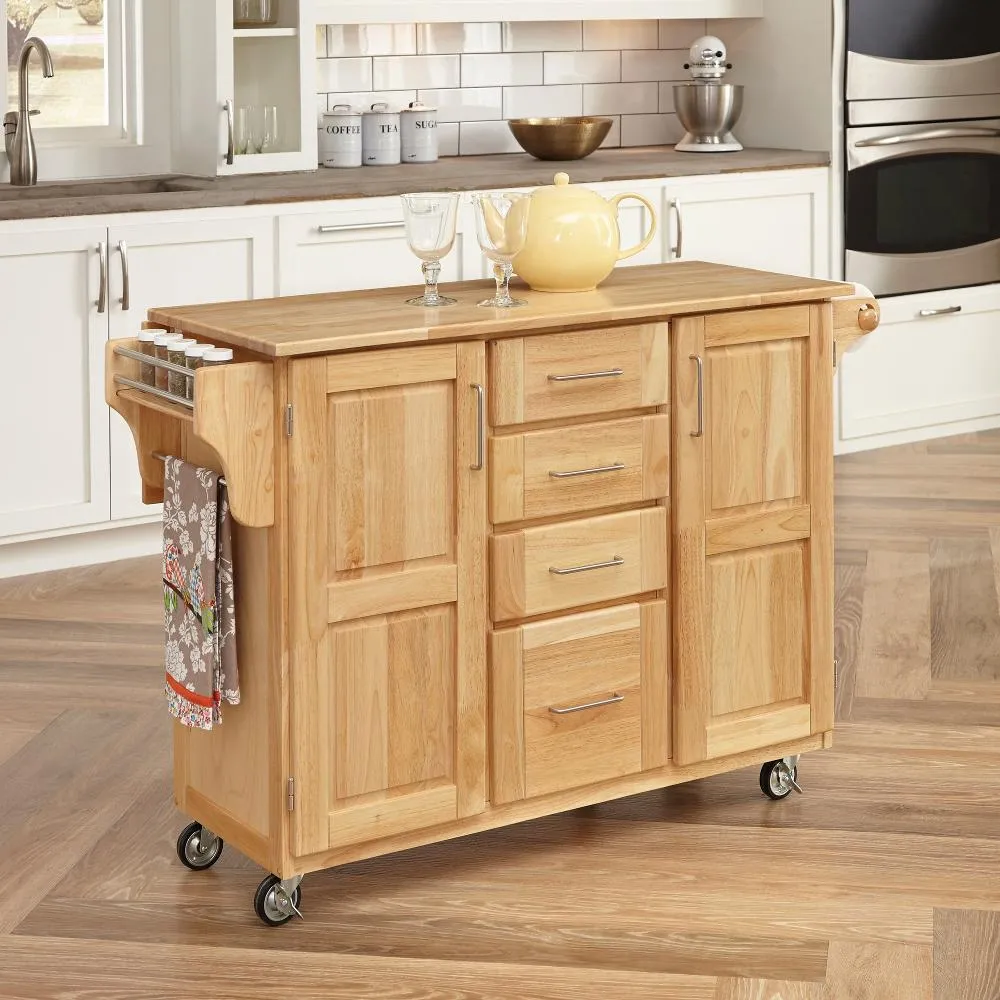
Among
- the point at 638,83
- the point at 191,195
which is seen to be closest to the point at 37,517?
the point at 191,195

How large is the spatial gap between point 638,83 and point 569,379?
3.51 metres

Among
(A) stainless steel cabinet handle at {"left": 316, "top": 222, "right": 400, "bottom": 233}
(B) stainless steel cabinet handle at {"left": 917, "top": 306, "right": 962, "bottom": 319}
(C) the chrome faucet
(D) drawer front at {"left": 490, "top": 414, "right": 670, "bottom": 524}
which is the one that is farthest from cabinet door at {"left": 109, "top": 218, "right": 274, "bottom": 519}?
(B) stainless steel cabinet handle at {"left": 917, "top": 306, "right": 962, "bottom": 319}

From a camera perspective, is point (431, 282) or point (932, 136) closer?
point (431, 282)

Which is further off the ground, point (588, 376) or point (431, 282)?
point (431, 282)

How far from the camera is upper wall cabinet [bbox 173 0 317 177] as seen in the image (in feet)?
15.5

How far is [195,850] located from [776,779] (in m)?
1.02

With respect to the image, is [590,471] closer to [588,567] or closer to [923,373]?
[588,567]

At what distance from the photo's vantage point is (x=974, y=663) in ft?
12.5

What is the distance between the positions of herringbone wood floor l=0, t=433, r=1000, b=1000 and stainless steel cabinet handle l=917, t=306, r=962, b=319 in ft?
7.40

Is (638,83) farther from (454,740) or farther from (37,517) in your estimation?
(454,740)

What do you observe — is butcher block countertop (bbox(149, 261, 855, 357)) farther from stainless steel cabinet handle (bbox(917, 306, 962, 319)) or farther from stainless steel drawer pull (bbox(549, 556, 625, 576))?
stainless steel cabinet handle (bbox(917, 306, 962, 319))

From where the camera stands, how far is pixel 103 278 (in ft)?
14.0

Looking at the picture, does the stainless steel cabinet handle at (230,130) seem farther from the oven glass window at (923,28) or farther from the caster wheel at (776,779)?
the caster wheel at (776,779)

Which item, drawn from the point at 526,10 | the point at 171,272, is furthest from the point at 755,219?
the point at 171,272
